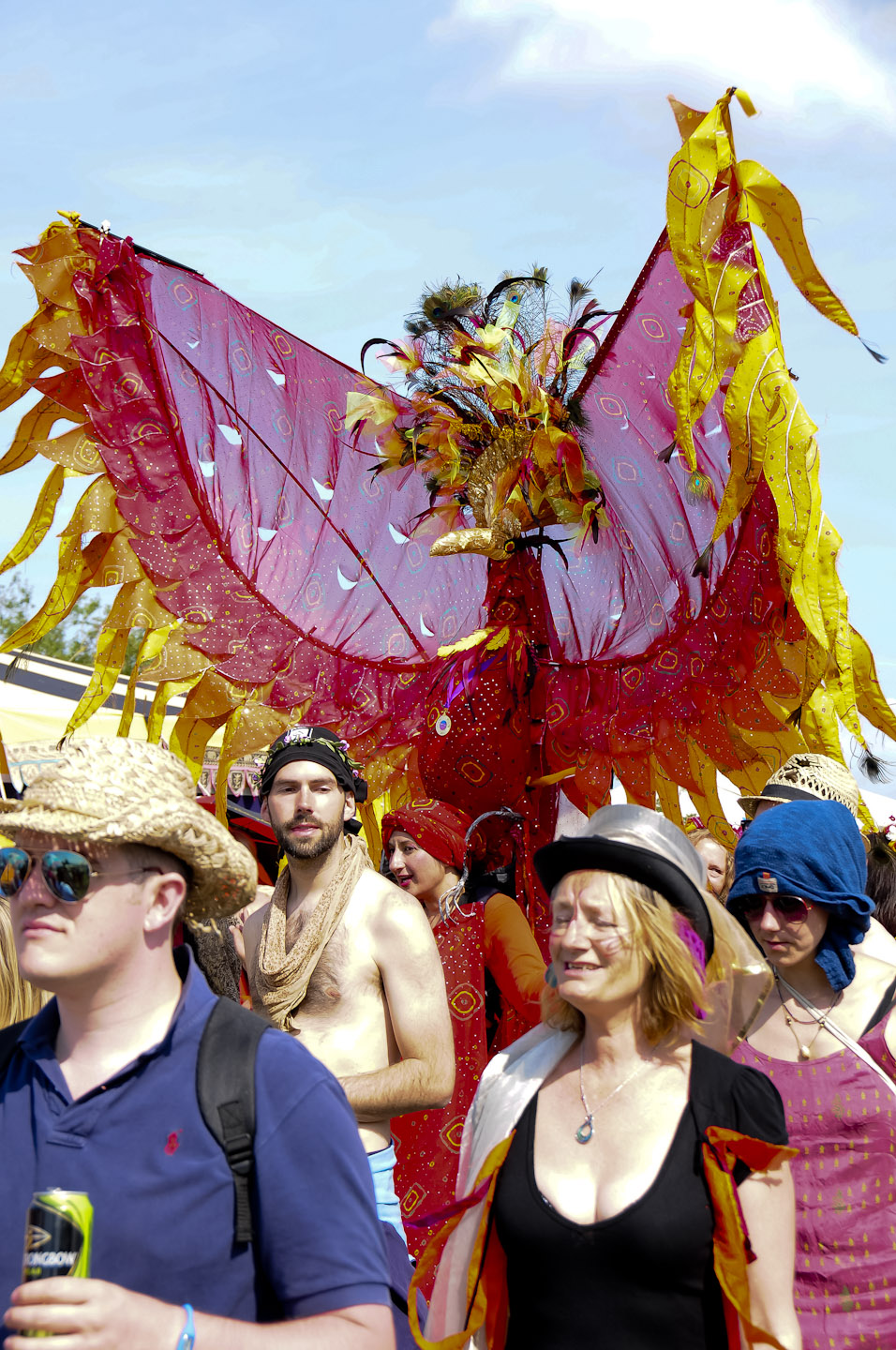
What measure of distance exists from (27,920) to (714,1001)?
106cm

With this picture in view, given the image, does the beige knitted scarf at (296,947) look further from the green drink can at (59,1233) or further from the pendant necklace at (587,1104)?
the green drink can at (59,1233)

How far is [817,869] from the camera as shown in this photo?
2676mm

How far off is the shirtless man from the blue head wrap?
85 cm

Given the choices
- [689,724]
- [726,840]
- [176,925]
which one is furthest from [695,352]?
[176,925]

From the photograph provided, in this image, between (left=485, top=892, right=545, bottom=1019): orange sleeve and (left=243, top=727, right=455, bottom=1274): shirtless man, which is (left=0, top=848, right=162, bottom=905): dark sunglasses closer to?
(left=243, top=727, right=455, bottom=1274): shirtless man

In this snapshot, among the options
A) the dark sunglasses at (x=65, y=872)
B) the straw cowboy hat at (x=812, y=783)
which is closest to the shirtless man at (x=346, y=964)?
the straw cowboy hat at (x=812, y=783)

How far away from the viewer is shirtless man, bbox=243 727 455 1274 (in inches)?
123

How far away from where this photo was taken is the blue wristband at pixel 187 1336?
56.3 inches

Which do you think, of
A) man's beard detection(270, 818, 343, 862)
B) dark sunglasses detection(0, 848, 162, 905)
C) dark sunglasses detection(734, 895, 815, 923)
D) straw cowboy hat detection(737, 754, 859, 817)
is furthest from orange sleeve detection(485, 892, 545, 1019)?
dark sunglasses detection(0, 848, 162, 905)

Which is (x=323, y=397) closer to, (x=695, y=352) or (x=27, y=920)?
(x=695, y=352)

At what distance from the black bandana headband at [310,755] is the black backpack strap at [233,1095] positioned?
1939mm

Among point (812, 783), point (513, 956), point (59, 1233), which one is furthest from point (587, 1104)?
point (513, 956)

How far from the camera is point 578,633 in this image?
482 centimetres

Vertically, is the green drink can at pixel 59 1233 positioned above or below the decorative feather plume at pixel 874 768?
below
